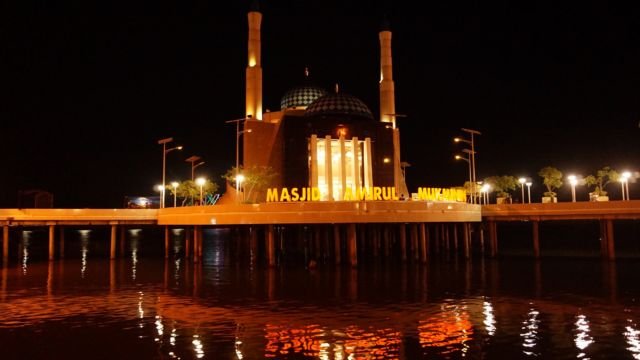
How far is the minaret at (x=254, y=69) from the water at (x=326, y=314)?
106ft

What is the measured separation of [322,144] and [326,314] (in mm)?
43751

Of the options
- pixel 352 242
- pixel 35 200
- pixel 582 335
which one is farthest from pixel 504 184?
pixel 35 200

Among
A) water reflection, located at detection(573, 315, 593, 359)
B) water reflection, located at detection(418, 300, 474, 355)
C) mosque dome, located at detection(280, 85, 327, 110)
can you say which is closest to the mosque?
mosque dome, located at detection(280, 85, 327, 110)

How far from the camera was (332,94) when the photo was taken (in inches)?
2977

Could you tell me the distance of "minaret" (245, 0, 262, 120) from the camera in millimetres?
76375

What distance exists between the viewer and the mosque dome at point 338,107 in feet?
240

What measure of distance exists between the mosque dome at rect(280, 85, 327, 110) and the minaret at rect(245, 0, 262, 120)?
33.6ft

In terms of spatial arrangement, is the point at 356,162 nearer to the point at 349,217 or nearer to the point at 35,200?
the point at 349,217

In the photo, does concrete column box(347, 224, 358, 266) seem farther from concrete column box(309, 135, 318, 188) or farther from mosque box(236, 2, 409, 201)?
concrete column box(309, 135, 318, 188)

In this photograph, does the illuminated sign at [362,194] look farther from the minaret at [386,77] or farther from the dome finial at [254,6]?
the dome finial at [254,6]

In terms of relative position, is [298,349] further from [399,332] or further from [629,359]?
[629,359]

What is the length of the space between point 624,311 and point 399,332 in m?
13.4

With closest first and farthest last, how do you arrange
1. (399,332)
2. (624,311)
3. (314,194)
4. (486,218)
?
1. (399,332)
2. (624,311)
3. (314,194)
4. (486,218)

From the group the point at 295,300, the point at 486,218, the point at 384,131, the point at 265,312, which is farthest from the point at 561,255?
the point at 265,312
